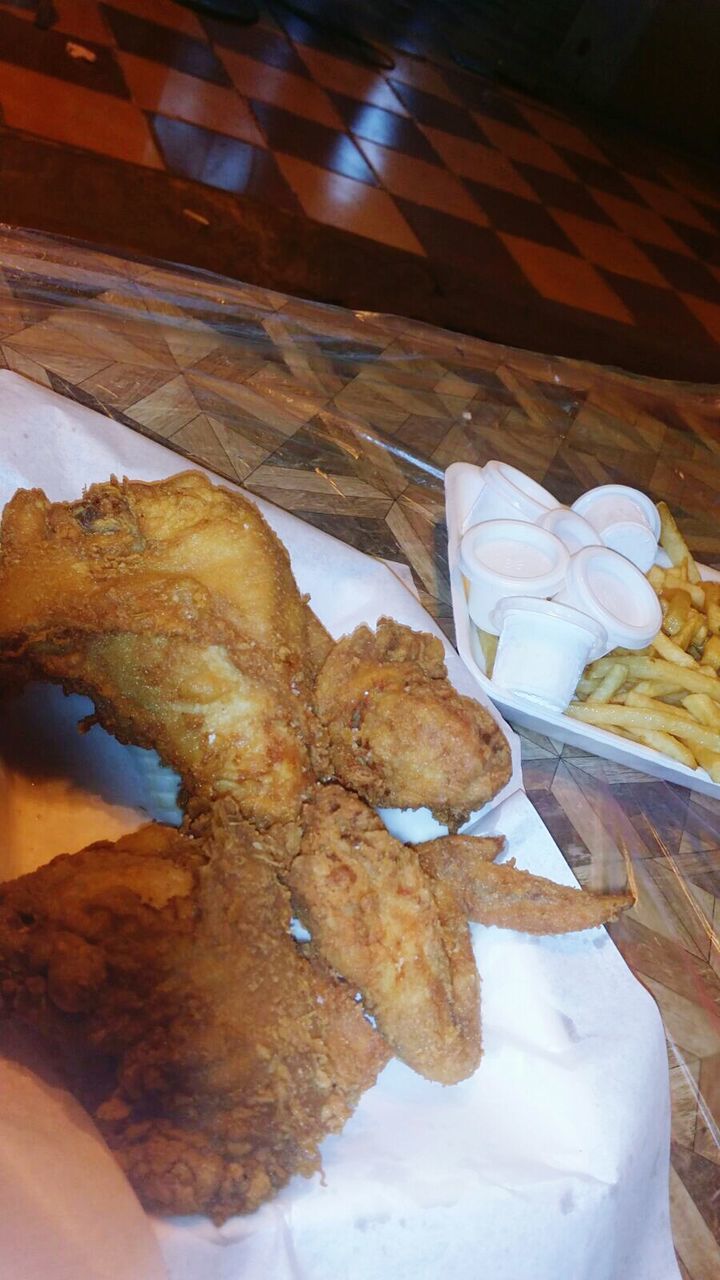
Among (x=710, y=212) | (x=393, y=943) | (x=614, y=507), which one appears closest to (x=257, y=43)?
(x=710, y=212)

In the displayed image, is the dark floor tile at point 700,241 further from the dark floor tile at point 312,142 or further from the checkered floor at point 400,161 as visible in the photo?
the dark floor tile at point 312,142

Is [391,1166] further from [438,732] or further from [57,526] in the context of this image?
[57,526]

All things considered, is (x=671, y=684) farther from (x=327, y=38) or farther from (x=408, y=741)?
(x=327, y=38)

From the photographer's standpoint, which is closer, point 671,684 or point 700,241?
point 671,684

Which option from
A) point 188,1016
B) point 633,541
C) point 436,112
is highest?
point 633,541

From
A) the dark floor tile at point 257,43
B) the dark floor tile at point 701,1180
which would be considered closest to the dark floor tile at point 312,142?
the dark floor tile at point 257,43

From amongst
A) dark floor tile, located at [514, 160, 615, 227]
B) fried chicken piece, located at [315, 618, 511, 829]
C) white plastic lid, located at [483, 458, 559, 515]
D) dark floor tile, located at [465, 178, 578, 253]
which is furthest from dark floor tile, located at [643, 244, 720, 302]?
fried chicken piece, located at [315, 618, 511, 829]

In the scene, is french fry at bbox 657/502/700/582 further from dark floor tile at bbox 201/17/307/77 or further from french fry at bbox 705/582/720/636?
dark floor tile at bbox 201/17/307/77
